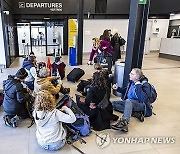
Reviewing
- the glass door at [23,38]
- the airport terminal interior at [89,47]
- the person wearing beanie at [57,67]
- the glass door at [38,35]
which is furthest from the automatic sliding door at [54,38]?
the person wearing beanie at [57,67]

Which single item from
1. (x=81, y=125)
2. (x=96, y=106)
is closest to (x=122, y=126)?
(x=96, y=106)

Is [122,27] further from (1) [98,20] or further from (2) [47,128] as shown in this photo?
(2) [47,128]

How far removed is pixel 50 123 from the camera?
7.29 ft

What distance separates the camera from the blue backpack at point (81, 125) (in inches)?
104

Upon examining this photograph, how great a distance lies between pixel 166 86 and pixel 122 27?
23.7 feet

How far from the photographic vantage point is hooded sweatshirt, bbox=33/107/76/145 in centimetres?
218

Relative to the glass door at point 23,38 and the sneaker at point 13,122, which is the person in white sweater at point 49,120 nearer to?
the sneaker at point 13,122

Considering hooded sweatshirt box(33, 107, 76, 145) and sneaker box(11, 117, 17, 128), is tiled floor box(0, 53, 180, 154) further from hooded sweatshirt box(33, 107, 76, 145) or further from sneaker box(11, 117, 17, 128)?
hooded sweatshirt box(33, 107, 76, 145)

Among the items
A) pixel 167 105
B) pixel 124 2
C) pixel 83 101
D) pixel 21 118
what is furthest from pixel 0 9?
pixel 124 2

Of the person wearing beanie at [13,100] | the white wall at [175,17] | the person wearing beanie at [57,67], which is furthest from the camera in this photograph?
the white wall at [175,17]

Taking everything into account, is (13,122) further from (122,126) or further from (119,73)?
(119,73)

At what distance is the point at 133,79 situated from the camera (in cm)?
313

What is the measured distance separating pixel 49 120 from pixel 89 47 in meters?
9.77

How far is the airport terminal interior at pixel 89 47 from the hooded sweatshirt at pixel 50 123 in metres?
0.19
